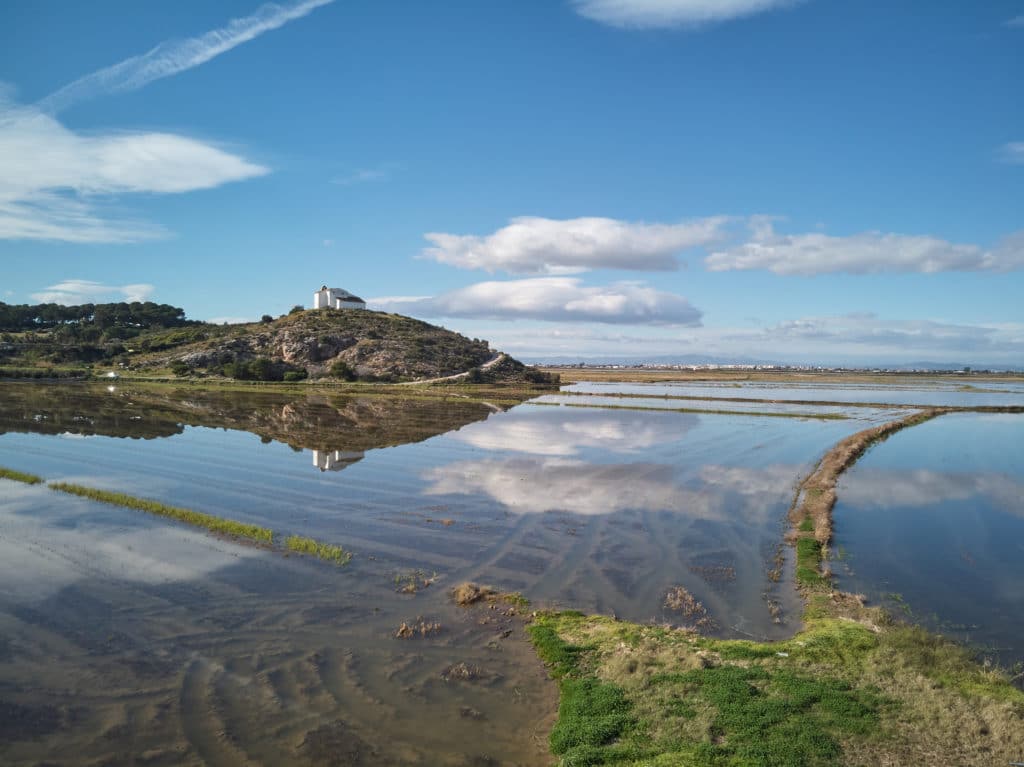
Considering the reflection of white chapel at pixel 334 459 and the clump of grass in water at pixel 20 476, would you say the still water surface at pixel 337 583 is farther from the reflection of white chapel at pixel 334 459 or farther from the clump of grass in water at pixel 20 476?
the clump of grass in water at pixel 20 476

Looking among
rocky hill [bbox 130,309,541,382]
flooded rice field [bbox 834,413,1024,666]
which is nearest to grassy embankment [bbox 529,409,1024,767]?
flooded rice field [bbox 834,413,1024,666]

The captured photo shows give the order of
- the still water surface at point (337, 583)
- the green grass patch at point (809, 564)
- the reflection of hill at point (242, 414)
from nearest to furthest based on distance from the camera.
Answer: the still water surface at point (337, 583) < the green grass patch at point (809, 564) < the reflection of hill at point (242, 414)

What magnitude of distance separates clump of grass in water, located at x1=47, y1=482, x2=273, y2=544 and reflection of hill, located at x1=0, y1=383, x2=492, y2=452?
14558 mm

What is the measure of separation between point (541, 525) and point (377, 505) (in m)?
7.54

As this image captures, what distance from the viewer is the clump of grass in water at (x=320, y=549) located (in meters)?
20.1

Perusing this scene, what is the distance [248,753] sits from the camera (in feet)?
35.0

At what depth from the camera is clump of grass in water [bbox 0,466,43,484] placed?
29.3 m

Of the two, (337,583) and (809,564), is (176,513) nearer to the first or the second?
(337,583)

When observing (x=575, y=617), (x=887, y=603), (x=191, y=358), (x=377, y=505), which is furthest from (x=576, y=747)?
(x=191, y=358)

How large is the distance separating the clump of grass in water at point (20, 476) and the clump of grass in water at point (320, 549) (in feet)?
55.9

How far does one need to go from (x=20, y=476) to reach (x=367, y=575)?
893 inches

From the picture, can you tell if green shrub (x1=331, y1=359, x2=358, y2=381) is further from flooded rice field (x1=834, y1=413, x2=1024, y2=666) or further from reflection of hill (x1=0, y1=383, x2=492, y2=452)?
flooded rice field (x1=834, y1=413, x2=1024, y2=666)

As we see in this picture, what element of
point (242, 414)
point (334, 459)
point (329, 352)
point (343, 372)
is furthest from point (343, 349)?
point (334, 459)

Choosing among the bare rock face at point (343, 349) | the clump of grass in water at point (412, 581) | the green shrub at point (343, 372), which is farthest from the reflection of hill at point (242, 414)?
the bare rock face at point (343, 349)
